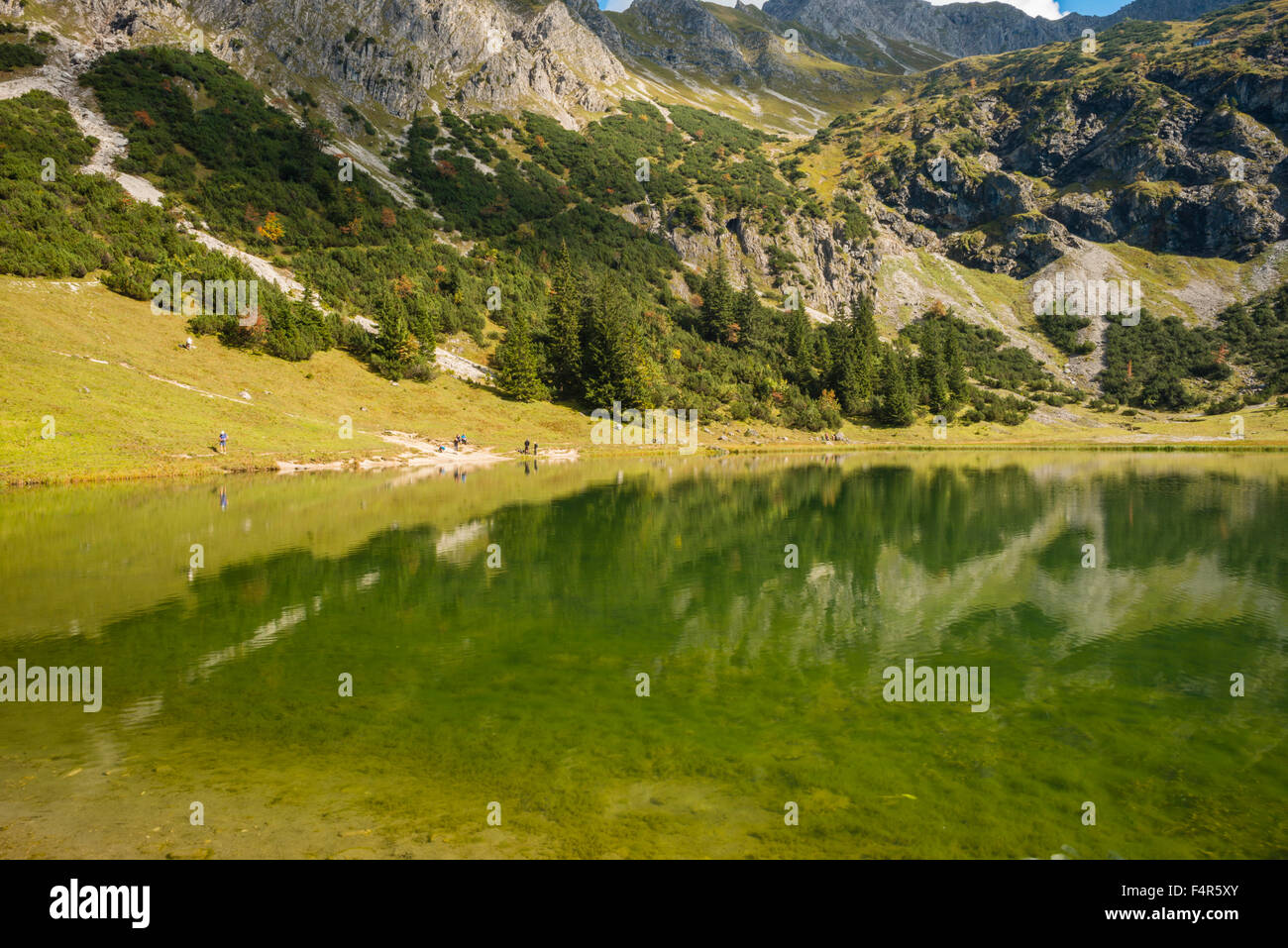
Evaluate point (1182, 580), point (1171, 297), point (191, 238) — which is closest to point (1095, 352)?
point (1171, 297)

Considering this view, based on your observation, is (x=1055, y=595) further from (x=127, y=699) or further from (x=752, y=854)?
(x=127, y=699)

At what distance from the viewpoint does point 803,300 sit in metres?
137

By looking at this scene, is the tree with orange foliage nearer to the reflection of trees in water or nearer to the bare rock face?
the bare rock face

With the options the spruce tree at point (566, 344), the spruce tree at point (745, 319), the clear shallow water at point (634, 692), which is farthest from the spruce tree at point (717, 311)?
the clear shallow water at point (634, 692)

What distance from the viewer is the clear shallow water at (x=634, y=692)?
6.61 m

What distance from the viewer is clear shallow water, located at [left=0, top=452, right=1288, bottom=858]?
661 centimetres

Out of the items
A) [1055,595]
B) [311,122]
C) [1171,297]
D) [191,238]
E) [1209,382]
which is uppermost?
[311,122]

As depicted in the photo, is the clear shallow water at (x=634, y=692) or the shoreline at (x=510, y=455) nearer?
the clear shallow water at (x=634, y=692)

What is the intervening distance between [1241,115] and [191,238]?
23176cm

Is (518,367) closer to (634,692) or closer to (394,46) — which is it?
(634,692)

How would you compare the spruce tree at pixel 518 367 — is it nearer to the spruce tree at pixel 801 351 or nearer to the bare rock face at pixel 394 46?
the spruce tree at pixel 801 351

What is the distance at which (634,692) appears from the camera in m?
10.1

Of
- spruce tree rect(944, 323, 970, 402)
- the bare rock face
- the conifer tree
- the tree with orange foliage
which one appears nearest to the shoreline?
spruce tree rect(944, 323, 970, 402)

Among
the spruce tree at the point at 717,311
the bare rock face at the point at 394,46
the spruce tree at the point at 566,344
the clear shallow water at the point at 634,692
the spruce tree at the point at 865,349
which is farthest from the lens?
the bare rock face at the point at 394,46
